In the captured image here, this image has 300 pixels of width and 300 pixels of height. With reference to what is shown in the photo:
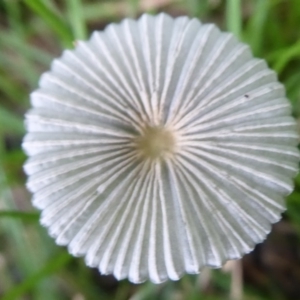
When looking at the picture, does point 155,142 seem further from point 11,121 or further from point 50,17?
point 11,121

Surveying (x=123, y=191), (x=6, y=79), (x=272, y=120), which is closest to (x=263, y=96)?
(x=272, y=120)

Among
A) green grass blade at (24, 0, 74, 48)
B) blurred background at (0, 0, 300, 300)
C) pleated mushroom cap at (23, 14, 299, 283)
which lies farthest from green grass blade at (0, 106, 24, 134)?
pleated mushroom cap at (23, 14, 299, 283)

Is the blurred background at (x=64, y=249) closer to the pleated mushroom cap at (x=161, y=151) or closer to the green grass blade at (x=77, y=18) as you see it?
the green grass blade at (x=77, y=18)

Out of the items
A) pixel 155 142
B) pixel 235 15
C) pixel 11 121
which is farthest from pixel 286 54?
pixel 11 121

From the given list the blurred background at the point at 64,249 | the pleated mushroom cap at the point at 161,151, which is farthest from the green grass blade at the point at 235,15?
the pleated mushroom cap at the point at 161,151

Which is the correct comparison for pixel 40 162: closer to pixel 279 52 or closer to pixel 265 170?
pixel 265 170

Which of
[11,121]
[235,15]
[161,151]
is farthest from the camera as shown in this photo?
[11,121]
